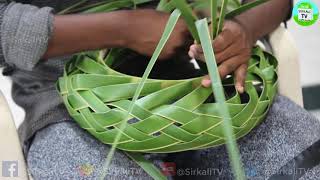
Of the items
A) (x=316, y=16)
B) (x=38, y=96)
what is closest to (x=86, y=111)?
(x=38, y=96)

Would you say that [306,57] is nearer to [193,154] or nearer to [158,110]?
[193,154]

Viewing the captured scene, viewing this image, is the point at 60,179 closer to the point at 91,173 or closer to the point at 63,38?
the point at 91,173

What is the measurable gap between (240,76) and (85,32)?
0.21 m

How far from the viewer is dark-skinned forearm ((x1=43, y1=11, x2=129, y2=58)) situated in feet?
2.00

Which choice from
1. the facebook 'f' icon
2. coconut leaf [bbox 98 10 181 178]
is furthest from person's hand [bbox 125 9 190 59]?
the facebook 'f' icon

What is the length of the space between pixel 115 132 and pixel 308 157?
0.88 feet

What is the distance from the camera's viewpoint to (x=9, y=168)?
66 cm

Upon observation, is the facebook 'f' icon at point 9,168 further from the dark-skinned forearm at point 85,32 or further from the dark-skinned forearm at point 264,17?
the dark-skinned forearm at point 264,17

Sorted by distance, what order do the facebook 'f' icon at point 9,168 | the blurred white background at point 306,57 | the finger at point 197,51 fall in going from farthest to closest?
the blurred white background at point 306,57 < the facebook 'f' icon at point 9,168 < the finger at point 197,51

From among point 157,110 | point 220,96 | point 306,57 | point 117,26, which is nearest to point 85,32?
point 117,26

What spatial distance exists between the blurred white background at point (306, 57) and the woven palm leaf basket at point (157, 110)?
32 cm

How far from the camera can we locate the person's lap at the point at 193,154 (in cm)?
63

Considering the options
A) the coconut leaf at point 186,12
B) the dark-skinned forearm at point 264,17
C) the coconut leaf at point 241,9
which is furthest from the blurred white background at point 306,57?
the coconut leaf at point 186,12

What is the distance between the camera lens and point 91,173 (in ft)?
2.04
